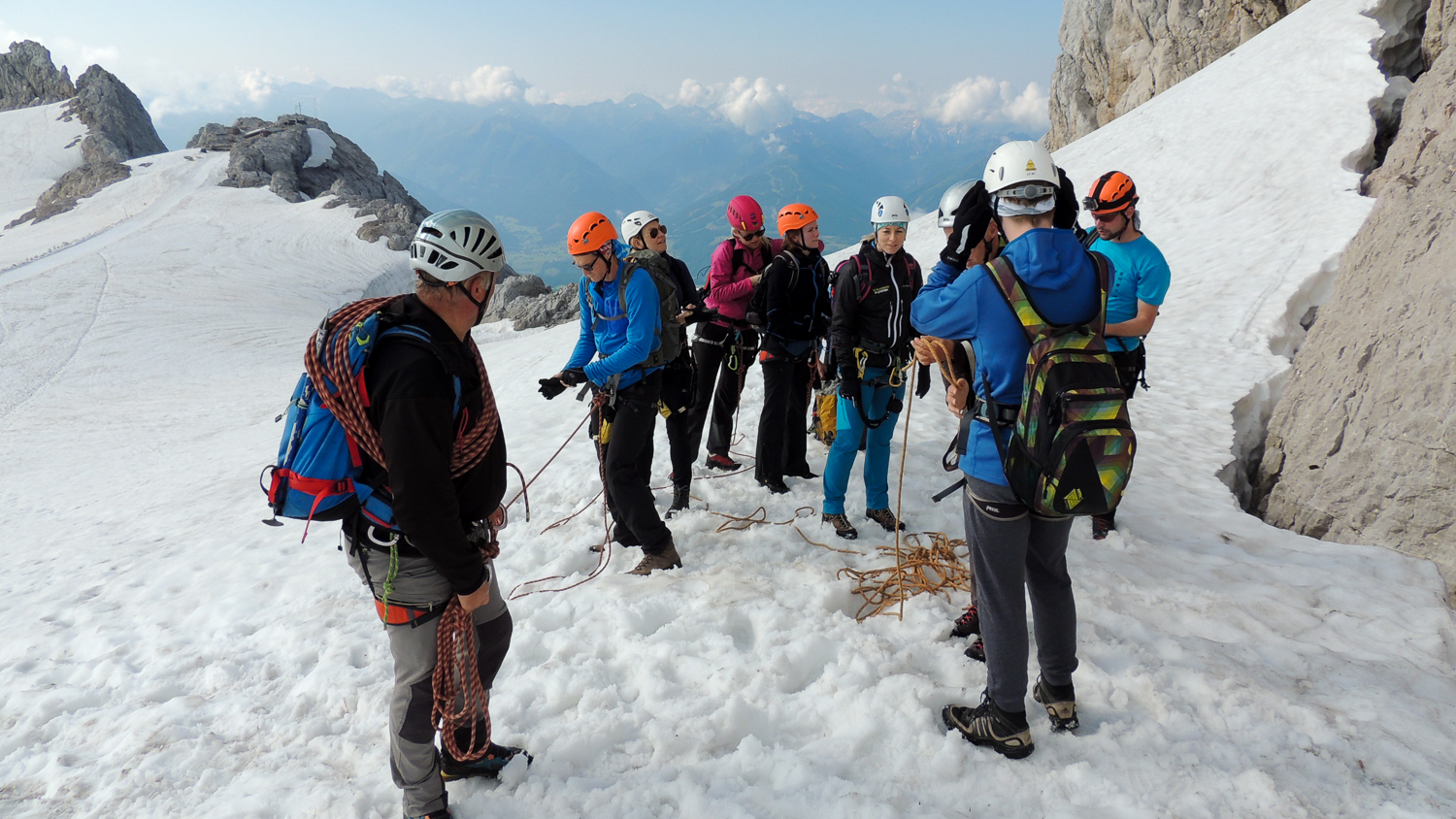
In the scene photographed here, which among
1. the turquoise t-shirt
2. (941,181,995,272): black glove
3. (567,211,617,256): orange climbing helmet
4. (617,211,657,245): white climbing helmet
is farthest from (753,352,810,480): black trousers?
(941,181,995,272): black glove

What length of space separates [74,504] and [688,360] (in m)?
10.9

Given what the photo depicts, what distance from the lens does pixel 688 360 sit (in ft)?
18.1

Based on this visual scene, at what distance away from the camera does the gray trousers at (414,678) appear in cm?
267

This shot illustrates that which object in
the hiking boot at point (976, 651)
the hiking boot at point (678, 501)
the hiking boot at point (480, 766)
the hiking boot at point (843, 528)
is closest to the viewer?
the hiking boot at point (480, 766)

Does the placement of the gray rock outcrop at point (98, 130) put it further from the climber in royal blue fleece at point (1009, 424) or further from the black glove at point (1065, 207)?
the black glove at point (1065, 207)

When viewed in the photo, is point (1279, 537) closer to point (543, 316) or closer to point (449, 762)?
point (449, 762)

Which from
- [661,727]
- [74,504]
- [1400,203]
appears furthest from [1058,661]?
[74,504]

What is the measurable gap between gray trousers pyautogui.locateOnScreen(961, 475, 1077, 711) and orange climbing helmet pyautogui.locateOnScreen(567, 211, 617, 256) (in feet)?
9.99

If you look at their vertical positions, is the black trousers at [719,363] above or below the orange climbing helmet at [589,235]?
below

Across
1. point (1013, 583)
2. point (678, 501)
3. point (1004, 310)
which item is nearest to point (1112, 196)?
point (1004, 310)

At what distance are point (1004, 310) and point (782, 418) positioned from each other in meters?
3.71

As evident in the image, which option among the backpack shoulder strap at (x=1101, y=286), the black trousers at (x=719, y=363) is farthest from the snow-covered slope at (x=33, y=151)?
the backpack shoulder strap at (x=1101, y=286)

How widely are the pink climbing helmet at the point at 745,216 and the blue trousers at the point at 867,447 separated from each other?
2.05 meters

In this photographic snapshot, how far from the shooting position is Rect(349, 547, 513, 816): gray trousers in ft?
8.75
